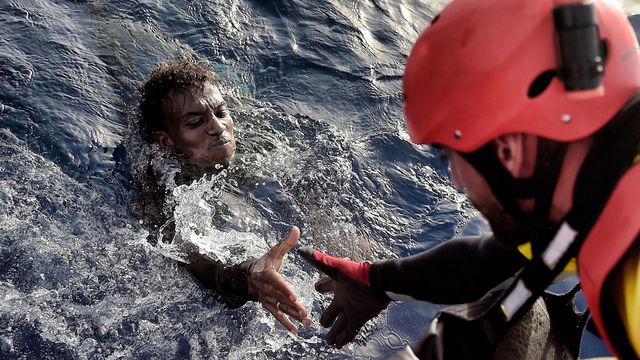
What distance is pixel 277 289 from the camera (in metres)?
3.30

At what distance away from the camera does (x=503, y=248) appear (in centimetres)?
287

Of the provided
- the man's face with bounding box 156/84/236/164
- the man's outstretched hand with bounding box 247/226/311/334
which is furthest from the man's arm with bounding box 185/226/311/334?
the man's face with bounding box 156/84/236/164

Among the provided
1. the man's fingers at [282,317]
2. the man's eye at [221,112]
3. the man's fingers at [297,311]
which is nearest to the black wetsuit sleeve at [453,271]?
the man's fingers at [297,311]

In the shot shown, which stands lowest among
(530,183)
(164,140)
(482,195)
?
(164,140)

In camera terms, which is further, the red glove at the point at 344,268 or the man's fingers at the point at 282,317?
the man's fingers at the point at 282,317

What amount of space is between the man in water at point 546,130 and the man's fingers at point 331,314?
116 cm

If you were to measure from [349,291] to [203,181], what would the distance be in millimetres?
1718

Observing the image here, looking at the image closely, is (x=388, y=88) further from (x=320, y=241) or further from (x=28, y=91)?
(x=28, y=91)

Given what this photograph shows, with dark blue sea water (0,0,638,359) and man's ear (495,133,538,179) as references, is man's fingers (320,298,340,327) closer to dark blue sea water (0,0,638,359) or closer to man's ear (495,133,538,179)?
dark blue sea water (0,0,638,359)

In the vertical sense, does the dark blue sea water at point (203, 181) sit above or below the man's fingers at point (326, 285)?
below

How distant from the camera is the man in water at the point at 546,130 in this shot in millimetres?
1875

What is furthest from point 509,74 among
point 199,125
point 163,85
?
point 163,85

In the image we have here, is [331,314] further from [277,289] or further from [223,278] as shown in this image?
[223,278]

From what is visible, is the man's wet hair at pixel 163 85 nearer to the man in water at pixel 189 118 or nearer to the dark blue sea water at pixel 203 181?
the man in water at pixel 189 118
